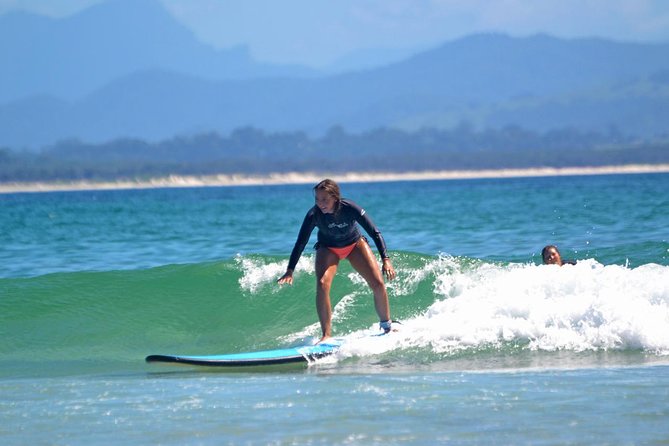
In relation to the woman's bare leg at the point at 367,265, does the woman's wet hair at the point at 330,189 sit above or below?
above

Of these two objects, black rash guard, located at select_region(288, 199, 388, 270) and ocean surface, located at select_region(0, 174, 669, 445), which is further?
black rash guard, located at select_region(288, 199, 388, 270)

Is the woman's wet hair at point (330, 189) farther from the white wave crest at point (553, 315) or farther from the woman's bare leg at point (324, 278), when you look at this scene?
the white wave crest at point (553, 315)

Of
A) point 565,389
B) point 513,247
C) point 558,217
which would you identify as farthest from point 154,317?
point 558,217

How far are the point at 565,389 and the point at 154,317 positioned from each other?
6.19 metres

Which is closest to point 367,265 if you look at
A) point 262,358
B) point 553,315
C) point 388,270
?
point 388,270

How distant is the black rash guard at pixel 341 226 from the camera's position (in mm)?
9062

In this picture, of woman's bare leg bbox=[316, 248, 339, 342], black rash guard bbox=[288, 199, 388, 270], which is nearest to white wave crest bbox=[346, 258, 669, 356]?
woman's bare leg bbox=[316, 248, 339, 342]

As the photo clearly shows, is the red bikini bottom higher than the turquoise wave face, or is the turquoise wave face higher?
the red bikini bottom

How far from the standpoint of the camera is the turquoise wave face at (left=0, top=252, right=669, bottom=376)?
949 centimetres

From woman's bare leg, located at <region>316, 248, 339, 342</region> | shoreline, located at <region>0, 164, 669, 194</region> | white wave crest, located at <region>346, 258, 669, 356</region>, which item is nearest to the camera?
woman's bare leg, located at <region>316, 248, 339, 342</region>

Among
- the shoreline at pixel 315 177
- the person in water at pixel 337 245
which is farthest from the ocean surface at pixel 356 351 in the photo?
the shoreline at pixel 315 177

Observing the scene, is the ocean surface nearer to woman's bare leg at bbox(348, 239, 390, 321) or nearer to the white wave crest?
the white wave crest

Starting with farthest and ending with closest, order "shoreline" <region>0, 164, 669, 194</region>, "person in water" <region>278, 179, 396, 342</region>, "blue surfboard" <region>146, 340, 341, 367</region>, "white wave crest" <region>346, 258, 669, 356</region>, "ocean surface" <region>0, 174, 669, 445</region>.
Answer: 1. "shoreline" <region>0, 164, 669, 194</region>
2. "white wave crest" <region>346, 258, 669, 356</region>
3. "person in water" <region>278, 179, 396, 342</region>
4. "blue surfboard" <region>146, 340, 341, 367</region>
5. "ocean surface" <region>0, 174, 669, 445</region>

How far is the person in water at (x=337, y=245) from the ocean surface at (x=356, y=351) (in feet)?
1.58
